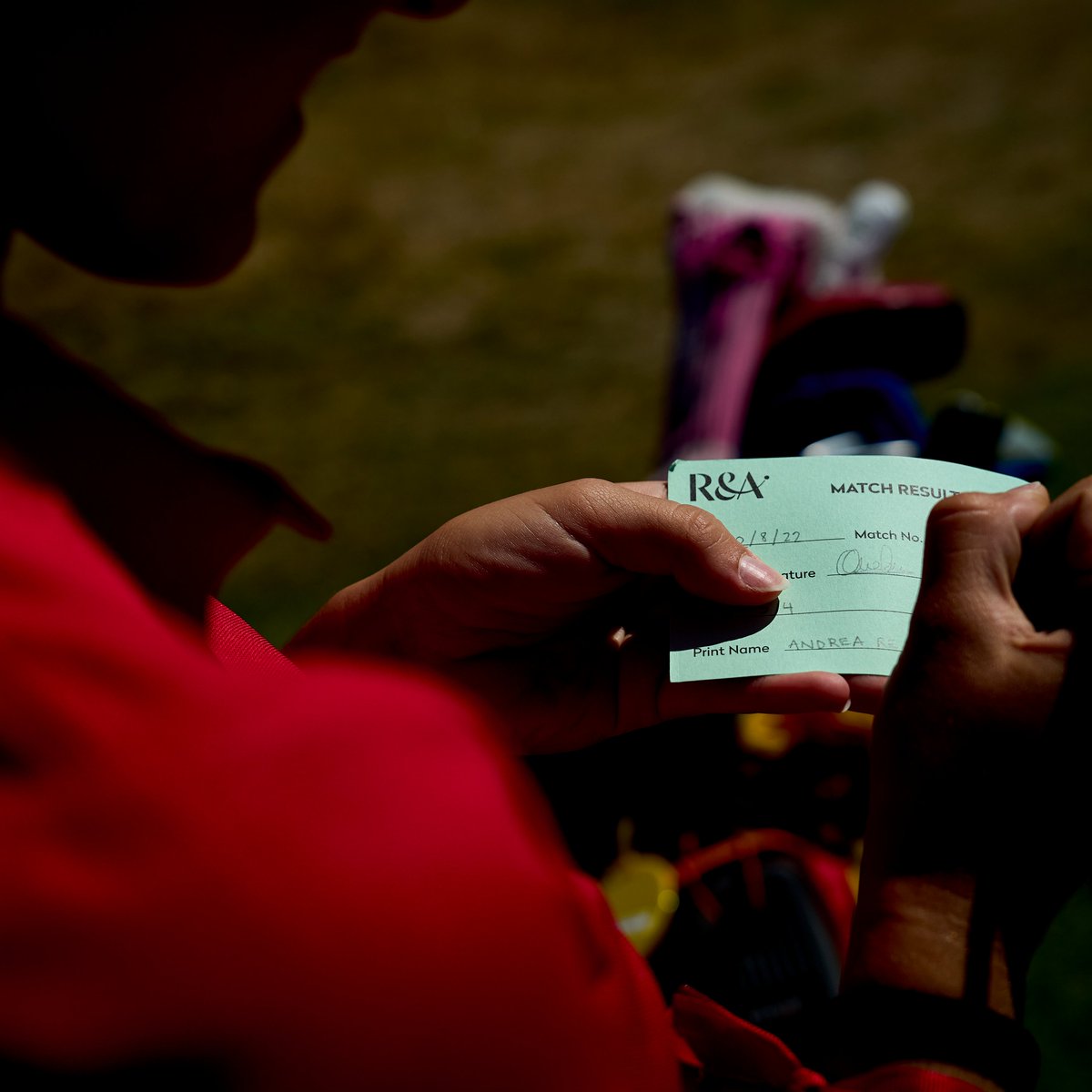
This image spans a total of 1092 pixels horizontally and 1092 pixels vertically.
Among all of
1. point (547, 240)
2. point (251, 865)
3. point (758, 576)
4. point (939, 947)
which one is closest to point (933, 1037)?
point (939, 947)

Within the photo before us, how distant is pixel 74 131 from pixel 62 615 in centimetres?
29

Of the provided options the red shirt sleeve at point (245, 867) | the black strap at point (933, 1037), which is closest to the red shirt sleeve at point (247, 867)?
the red shirt sleeve at point (245, 867)

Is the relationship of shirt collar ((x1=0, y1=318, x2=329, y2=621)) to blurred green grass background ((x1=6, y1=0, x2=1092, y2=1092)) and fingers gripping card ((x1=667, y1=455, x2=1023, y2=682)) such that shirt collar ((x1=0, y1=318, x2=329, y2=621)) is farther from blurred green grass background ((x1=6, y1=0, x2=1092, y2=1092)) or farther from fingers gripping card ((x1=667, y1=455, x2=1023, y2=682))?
blurred green grass background ((x1=6, y1=0, x2=1092, y2=1092))

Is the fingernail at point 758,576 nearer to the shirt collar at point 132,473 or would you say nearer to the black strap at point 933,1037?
the black strap at point 933,1037

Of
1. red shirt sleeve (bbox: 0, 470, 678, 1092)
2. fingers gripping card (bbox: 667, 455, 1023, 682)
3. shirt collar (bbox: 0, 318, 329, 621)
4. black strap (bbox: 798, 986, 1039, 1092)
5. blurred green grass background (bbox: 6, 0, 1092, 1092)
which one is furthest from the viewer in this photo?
blurred green grass background (bbox: 6, 0, 1092, 1092)

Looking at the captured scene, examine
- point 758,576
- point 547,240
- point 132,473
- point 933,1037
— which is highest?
point 547,240

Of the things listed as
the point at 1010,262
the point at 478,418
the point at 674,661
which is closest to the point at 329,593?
the point at 478,418

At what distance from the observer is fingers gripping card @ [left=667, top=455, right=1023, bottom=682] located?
0.95 meters

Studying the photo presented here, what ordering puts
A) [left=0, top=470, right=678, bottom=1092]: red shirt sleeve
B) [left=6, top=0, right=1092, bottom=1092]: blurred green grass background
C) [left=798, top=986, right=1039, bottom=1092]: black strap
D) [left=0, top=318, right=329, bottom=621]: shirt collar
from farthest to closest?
[left=6, top=0, right=1092, bottom=1092]: blurred green grass background → [left=798, top=986, right=1039, bottom=1092]: black strap → [left=0, top=318, right=329, bottom=621]: shirt collar → [left=0, top=470, right=678, bottom=1092]: red shirt sleeve

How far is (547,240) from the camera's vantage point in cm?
316

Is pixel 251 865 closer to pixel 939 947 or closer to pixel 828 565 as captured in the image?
pixel 939 947

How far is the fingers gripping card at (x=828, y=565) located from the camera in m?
0.95
